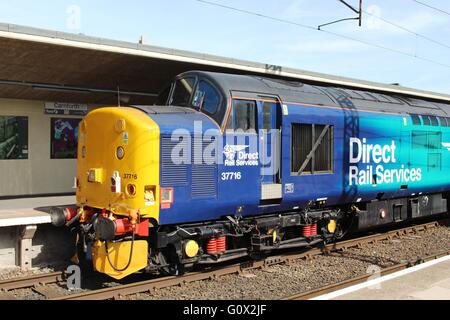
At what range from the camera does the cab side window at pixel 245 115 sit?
26.0ft

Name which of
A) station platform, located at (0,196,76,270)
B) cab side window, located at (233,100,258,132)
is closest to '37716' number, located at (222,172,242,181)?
cab side window, located at (233,100,258,132)

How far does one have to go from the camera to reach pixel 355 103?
10.5 meters

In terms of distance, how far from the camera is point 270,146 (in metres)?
8.42

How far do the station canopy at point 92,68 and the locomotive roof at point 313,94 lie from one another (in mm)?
2105

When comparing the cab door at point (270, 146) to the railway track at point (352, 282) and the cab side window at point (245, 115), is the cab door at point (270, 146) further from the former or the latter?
the railway track at point (352, 282)

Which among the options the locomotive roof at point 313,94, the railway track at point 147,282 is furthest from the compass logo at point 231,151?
the railway track at point 147,282

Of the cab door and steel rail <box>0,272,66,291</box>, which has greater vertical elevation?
the cab door

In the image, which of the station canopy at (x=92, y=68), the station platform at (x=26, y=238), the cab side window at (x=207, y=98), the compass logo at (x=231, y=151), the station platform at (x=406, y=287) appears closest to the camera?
the station platform at (x=406, y=287)

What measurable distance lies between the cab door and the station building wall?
7.99 meters

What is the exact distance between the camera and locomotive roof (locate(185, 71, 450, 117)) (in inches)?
321

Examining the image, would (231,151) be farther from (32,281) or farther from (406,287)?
(32,281)

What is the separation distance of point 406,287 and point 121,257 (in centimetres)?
414

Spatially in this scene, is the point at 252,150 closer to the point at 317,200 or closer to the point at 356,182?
the point at 317,200

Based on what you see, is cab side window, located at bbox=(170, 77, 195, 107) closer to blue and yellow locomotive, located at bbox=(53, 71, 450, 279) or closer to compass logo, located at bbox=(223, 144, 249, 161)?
blue and yellow locomotive, located at bbox=(53, 71, 450, 279)
